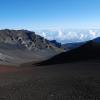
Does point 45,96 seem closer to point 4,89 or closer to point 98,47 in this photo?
point 4,89

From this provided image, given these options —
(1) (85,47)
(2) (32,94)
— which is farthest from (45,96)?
(1) (85,47)

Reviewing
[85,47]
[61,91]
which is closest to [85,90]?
[61,91]

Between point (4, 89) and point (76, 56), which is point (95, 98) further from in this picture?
point (76, 56)

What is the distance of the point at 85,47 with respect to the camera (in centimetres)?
6981

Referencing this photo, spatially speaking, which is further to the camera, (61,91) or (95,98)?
(61,91)

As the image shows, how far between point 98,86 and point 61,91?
3020mm

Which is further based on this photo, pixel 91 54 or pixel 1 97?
pixel 91 54

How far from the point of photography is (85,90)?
18.9m

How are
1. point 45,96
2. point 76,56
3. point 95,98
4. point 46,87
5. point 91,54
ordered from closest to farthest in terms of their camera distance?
point 95,98
point 45,96
point 46,87
point 91,54
point 76,56

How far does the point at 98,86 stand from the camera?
20203mm

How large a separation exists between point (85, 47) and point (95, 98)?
177 ft

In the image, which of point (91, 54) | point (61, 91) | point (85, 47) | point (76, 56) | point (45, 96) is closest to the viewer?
point (45, 96)

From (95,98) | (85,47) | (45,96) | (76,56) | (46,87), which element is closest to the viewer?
(95,98)

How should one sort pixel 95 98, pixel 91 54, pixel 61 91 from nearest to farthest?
pixel 95 98
pixel 61 91
pixel 91 54
